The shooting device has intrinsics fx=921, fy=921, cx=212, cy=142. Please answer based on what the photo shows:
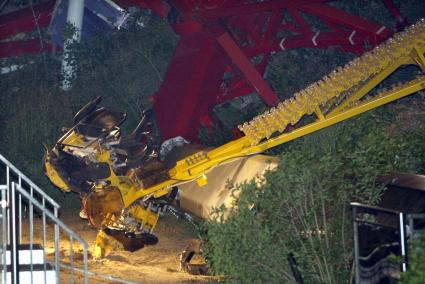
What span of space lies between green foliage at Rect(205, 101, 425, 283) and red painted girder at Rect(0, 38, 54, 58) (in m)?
15.2

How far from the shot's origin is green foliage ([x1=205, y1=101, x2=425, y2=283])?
8.73 m

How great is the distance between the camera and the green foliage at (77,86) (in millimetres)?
19719

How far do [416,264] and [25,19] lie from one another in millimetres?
18804

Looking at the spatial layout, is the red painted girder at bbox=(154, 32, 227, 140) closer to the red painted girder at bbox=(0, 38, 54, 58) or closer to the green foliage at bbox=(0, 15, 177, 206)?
the green foliage at bbox=(0, 15, 177, 206)

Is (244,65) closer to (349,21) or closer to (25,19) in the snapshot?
(349,21)

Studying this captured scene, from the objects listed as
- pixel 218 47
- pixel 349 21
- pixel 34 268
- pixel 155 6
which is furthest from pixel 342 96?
pixel 155 6

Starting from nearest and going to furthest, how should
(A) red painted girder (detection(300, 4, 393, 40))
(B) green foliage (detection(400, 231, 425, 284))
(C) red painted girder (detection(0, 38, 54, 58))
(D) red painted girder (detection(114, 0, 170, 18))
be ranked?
(B) green foliage (detection(400, 231, 425, 284)) < (A) red painted girder (detection(300, 4, 393, 40)) < (D) red painted girder (detection(114, 0, 170, 18)) < (C) red painted girder (detection(0, 38, 54, 58))

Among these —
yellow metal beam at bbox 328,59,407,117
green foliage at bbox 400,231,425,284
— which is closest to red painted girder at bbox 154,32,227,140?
yellow metal beam at bbox 328,59,407,117

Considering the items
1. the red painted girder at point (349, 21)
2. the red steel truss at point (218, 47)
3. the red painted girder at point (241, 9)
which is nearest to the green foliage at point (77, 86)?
the red steel truss at point (218, 47)

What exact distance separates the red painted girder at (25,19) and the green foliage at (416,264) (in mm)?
18526

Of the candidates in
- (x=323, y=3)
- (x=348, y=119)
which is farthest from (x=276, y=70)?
(x=348, y=119)

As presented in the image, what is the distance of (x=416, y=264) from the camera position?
660 cm

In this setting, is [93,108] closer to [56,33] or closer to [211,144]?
[211,144]

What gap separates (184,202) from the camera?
44.3ft
